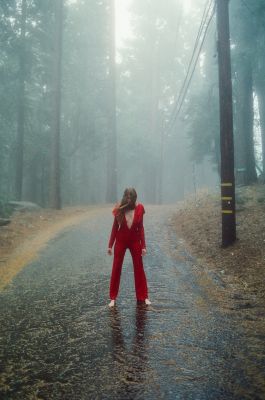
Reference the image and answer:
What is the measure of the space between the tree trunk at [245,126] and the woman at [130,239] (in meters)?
12.0

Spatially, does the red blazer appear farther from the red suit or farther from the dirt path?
the dirt path

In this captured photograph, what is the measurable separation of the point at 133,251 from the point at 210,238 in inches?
195

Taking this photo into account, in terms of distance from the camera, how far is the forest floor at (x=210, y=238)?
7.91 metres

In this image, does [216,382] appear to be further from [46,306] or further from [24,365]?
[46,306]

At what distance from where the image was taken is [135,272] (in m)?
6.22

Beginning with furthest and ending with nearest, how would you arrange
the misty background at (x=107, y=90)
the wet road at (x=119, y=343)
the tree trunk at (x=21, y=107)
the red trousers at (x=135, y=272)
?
1. the tree trunk at (x=21, y=107)
2. the misty background at (x=107, y=90)
3. the red trousers at (x=135, y=272)
4. the wet road at (x=119, y=343)

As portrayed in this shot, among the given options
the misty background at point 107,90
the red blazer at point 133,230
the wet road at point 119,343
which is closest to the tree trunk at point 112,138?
the misty background at point 107,90

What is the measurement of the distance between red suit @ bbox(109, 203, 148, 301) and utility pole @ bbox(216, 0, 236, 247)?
12.9 ft

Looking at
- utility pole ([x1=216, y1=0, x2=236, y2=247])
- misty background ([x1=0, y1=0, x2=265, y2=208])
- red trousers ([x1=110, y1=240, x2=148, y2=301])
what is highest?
misty background ([x1=0, y1=0, x2=265, y2=208])

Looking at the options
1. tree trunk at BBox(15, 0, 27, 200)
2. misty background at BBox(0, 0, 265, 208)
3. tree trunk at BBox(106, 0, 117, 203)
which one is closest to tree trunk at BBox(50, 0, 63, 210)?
misty background at BBox(0, 0, 265, 208)

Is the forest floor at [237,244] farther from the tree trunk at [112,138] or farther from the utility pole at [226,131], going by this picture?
the tree trunk at [112,138]

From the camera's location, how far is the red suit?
244 inches

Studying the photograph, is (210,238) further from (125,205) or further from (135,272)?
(125,205)

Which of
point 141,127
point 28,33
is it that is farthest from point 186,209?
point 141,127
